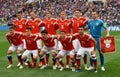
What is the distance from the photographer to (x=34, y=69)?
15.0 meters

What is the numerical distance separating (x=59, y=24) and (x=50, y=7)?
30.2m

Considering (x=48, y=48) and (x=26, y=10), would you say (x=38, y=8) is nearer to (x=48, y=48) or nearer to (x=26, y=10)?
(x=26, y=10)

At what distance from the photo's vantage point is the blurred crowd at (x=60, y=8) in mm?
40406

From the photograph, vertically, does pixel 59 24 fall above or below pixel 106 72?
above

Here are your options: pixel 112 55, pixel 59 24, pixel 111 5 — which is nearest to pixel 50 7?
pixel 111 5

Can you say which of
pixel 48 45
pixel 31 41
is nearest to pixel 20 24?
pixel 31 41

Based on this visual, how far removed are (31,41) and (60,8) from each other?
1194 inches

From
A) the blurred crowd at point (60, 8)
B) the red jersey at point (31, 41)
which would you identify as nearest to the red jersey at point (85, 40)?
the red jersey at point (31, 41)

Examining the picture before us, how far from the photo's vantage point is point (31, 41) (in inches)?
596

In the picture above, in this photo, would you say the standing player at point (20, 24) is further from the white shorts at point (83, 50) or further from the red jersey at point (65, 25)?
the white shorts at point (83, 50)

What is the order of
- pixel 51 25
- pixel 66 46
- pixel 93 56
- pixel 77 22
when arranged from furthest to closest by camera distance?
1. pixel 51 25
2. pixel 77 22
3. pixel 66 46
4. pixel 93 56

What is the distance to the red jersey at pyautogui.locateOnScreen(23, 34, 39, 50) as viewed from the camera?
15.1m

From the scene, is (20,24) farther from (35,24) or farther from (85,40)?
(85,40)

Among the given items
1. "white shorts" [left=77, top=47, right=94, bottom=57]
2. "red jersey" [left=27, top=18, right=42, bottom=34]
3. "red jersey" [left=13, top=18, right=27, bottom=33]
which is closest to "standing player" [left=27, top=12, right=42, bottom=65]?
"red jersey" [left=27, top=18, right=42, bottom=34]
